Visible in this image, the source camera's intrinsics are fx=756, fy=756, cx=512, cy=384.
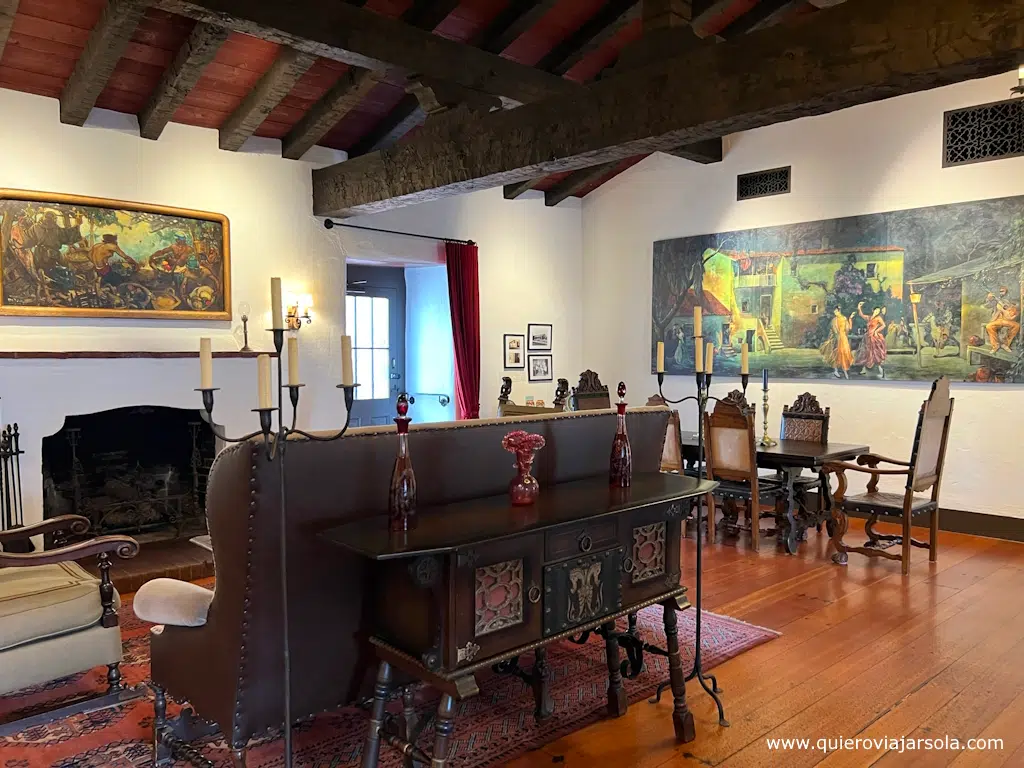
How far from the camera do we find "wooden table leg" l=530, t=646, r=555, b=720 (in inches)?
118

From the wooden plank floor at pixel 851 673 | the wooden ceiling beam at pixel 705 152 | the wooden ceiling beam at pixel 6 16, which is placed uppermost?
the wooden ceiling beam at pixel 705 152

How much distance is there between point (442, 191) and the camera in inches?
213

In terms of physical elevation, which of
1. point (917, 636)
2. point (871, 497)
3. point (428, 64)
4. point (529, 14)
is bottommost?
point (917, 636)

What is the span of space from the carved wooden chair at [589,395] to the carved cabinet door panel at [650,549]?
312 centimetres

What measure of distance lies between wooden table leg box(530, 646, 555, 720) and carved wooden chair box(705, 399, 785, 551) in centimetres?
289

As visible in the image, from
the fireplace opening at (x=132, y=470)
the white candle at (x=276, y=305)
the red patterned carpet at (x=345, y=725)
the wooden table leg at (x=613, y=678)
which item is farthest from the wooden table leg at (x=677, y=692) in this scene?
the fireplace opening at (x=132, y=470)

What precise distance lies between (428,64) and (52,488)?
3936 millimetres

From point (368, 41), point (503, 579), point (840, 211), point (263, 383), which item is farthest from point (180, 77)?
point (840, 211)

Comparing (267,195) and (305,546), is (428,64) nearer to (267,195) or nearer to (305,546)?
(267,195)

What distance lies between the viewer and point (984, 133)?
5.81m

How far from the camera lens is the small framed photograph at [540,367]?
837 cm

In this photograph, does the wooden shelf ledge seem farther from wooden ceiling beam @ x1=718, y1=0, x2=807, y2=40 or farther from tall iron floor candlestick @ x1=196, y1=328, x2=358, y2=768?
wooden ceiling beam @ x1=718, y1=0, x2=807, y2=40

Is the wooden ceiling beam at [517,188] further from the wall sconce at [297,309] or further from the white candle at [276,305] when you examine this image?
the white candle at [276,305]

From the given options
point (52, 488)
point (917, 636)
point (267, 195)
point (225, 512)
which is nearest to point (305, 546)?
point (225, 512)
